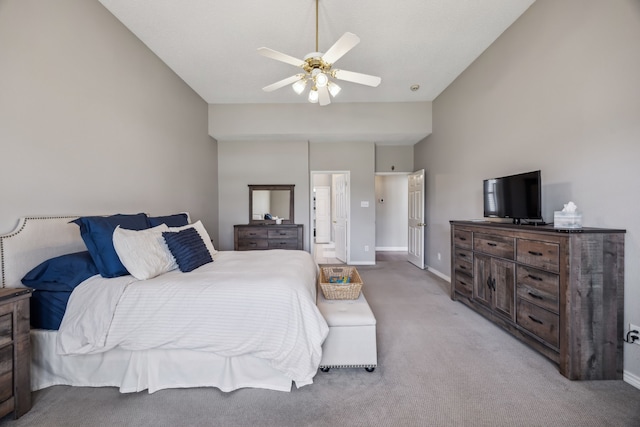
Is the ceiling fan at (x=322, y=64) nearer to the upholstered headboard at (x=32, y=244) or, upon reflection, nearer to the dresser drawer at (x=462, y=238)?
the dresser drawer at (x=462, y=238)

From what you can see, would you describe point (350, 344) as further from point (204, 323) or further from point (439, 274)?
point (439, 274)

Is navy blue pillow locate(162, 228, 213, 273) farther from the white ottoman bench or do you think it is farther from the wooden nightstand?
the white ottoman bench

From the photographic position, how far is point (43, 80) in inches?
76.4

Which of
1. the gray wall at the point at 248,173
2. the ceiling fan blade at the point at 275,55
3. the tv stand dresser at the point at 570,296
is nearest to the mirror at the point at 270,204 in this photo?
the gray wall at the point at 248,173

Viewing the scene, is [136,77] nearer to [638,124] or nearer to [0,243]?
[0,243]

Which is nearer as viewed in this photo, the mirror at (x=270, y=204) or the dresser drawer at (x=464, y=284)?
the dresser drawer at (x=464, y=284)

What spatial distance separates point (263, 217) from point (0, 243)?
375cm

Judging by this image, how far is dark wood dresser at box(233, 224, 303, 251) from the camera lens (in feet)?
16.3

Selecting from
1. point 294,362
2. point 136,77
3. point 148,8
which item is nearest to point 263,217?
point 136,77

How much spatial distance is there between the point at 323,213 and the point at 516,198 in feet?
20.2

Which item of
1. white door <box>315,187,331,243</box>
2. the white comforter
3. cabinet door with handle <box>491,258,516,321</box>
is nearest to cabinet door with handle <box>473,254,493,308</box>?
cabinet door with handle <box>491,258,516,321</box>

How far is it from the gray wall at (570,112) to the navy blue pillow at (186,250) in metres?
3.17

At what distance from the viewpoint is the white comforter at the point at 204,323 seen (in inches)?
66.0

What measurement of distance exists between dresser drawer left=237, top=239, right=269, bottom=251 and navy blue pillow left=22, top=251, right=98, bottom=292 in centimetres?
306
